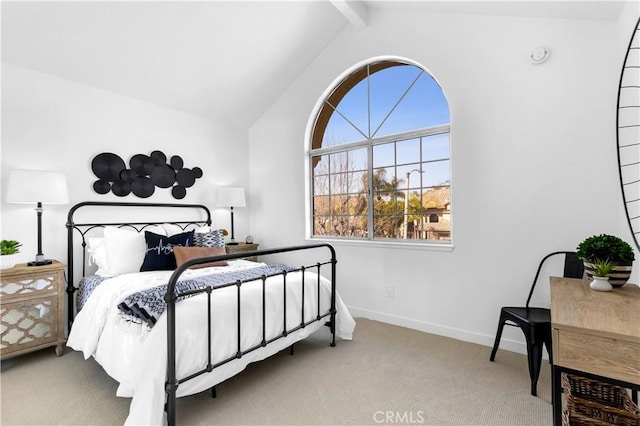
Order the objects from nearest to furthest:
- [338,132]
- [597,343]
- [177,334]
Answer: [597,343]
[177,334]
[338,132]

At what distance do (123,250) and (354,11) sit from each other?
3.07 m

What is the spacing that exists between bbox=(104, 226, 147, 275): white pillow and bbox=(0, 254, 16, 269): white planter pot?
589mm

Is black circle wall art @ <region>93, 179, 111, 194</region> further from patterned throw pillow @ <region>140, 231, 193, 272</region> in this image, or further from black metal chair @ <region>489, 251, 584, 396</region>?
black metal chair @ <region>489, 251, 584, 396</region>

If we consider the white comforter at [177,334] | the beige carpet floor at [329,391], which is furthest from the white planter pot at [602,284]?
the white comforter at [177,334]

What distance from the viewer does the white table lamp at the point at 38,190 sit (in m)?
2.49

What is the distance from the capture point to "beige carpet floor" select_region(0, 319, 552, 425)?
1.81m

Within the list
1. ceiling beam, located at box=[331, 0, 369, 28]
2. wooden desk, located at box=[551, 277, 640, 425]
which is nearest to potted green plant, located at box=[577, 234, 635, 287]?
wooden desk, located at box=[551, 277, 640, 425]

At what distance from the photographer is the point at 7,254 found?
2414mm

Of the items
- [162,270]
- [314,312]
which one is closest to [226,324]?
[314,312]

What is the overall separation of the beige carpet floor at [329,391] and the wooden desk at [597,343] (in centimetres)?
91

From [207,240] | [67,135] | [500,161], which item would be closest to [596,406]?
[500,161]

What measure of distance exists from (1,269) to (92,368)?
0.96m

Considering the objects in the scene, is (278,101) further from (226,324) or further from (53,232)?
(226,324)

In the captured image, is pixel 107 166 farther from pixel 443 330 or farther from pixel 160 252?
pixel 443 330
